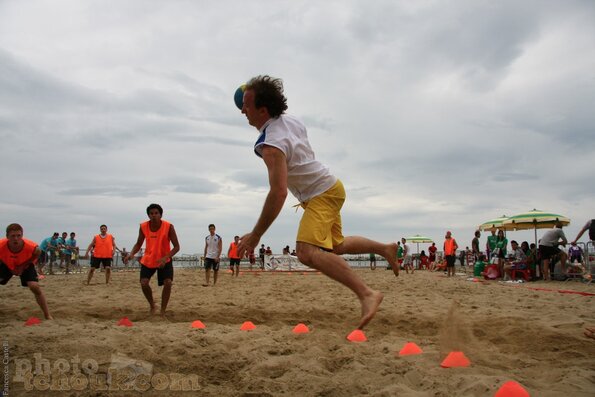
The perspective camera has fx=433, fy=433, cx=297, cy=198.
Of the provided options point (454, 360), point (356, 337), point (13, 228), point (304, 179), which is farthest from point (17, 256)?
point (454, 360)

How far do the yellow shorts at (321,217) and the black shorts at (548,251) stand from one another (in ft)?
36.9

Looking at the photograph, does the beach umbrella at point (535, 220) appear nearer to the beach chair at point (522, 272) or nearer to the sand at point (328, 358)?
the beach chair at point (522, 272)

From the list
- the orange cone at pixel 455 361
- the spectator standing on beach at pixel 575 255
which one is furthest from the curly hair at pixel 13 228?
the spectator standing on beach at pixel 575 255

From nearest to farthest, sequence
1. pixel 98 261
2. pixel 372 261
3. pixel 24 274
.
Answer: pixel 24 274
pixel 98 261
pixel 372 261

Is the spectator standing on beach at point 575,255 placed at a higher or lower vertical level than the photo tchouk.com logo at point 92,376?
higher

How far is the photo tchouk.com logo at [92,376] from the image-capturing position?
2434mm

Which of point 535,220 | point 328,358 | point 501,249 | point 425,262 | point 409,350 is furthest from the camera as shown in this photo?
point 425,262

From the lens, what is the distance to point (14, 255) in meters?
5.53

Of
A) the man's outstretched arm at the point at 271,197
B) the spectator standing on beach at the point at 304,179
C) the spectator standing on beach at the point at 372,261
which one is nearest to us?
the man's outstretched arm at the point at 271,197

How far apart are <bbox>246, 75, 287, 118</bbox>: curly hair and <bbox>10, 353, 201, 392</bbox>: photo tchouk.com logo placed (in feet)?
6.27

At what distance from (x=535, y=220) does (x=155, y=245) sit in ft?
47.0

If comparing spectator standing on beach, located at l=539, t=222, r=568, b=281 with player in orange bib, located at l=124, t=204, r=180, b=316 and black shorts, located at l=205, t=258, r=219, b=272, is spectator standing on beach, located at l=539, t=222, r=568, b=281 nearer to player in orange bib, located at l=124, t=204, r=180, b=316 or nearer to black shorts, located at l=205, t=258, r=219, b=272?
black shorts, located at l=205, t=258, r=219, b=272

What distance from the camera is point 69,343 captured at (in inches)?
122

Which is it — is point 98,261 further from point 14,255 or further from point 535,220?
point 535,220
